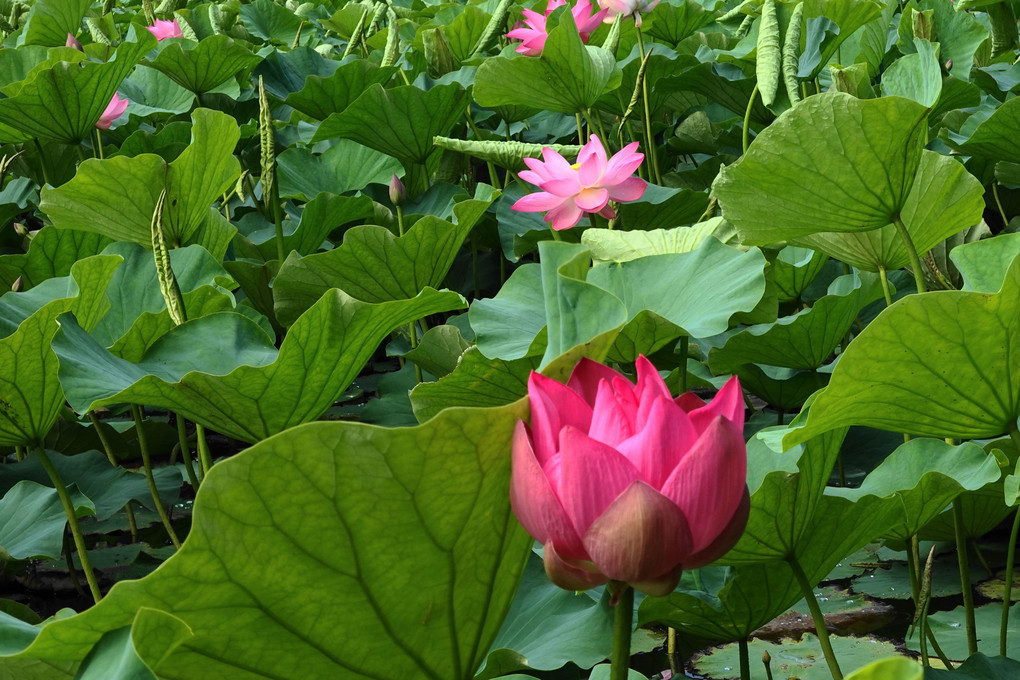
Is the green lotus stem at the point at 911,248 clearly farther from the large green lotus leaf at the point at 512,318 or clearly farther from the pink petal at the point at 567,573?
the pink petal at the point at 567,573

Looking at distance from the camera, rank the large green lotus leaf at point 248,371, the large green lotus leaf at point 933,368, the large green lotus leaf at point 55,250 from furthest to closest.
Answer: the large green lotus leaf at point 55,250, the large green lotus leaf at point 248,371, the large green lotus leaf at point 933,368

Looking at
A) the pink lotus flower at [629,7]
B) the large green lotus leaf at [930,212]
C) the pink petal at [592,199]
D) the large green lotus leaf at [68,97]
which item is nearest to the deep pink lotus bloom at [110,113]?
the large green lotus leaf at [68,97]

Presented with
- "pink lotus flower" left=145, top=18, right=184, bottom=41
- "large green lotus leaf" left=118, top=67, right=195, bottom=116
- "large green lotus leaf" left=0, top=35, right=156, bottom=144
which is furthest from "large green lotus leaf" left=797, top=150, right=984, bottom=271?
"pink lotus flower" left=145, top=18, right=184, bottom=41

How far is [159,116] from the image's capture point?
7.40ft

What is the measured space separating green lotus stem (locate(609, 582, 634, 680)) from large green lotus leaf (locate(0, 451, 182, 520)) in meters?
0.94

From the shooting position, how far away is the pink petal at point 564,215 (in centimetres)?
124

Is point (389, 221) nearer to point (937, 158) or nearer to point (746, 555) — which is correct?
point (937, 158)

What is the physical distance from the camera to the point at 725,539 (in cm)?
43

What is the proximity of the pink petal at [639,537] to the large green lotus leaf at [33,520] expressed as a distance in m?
0.78

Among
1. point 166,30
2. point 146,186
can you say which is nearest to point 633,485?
point 146,186

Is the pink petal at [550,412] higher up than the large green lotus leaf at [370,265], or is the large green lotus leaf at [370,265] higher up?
the pink petal at [550,412]

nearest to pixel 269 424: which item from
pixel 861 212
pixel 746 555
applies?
pixel 746 555

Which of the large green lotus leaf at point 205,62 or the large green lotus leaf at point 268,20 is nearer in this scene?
the large green lotus leaf at point 205,62

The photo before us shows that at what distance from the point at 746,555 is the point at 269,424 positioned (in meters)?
0.41
